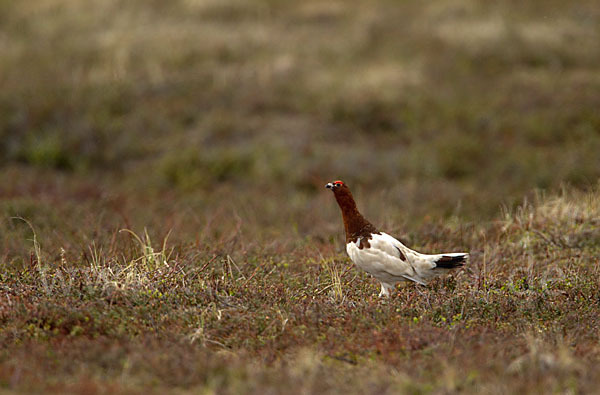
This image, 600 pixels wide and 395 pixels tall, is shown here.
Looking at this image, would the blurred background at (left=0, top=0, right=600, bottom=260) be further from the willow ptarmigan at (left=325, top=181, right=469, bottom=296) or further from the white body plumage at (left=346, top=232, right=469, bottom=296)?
the white body plumage at (left=346, top=232, right=469, bottom=296)

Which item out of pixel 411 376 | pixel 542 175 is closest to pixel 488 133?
pixel 542 175

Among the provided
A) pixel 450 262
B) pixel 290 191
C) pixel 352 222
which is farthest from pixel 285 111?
pixel 450 262

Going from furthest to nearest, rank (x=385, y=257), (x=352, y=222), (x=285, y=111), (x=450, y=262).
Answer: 1. (x=285, y=111)
2. (x=352, y=222)
3. (x=450, y=262)
4. (x=385, y=257)

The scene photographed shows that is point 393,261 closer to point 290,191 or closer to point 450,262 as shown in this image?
point 450,262

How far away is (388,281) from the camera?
5715 mm

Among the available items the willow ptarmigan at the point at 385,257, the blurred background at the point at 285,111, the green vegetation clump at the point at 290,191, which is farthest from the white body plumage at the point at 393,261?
the blurred background at the point at 285,111

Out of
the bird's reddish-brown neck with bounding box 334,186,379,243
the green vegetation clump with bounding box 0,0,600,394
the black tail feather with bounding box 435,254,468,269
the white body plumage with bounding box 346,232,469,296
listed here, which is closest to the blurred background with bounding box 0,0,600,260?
the green vegetation clump with bounding box 0,0,600,394

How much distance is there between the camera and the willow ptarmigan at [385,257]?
217 inches

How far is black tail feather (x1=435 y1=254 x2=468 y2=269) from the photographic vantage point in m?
5.55

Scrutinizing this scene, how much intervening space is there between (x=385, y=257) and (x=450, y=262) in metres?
0.54

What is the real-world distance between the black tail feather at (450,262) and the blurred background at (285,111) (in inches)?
101

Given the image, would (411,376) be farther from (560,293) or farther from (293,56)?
(293,56)

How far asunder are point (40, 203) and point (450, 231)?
214 inches

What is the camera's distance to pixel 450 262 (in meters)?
5.58
